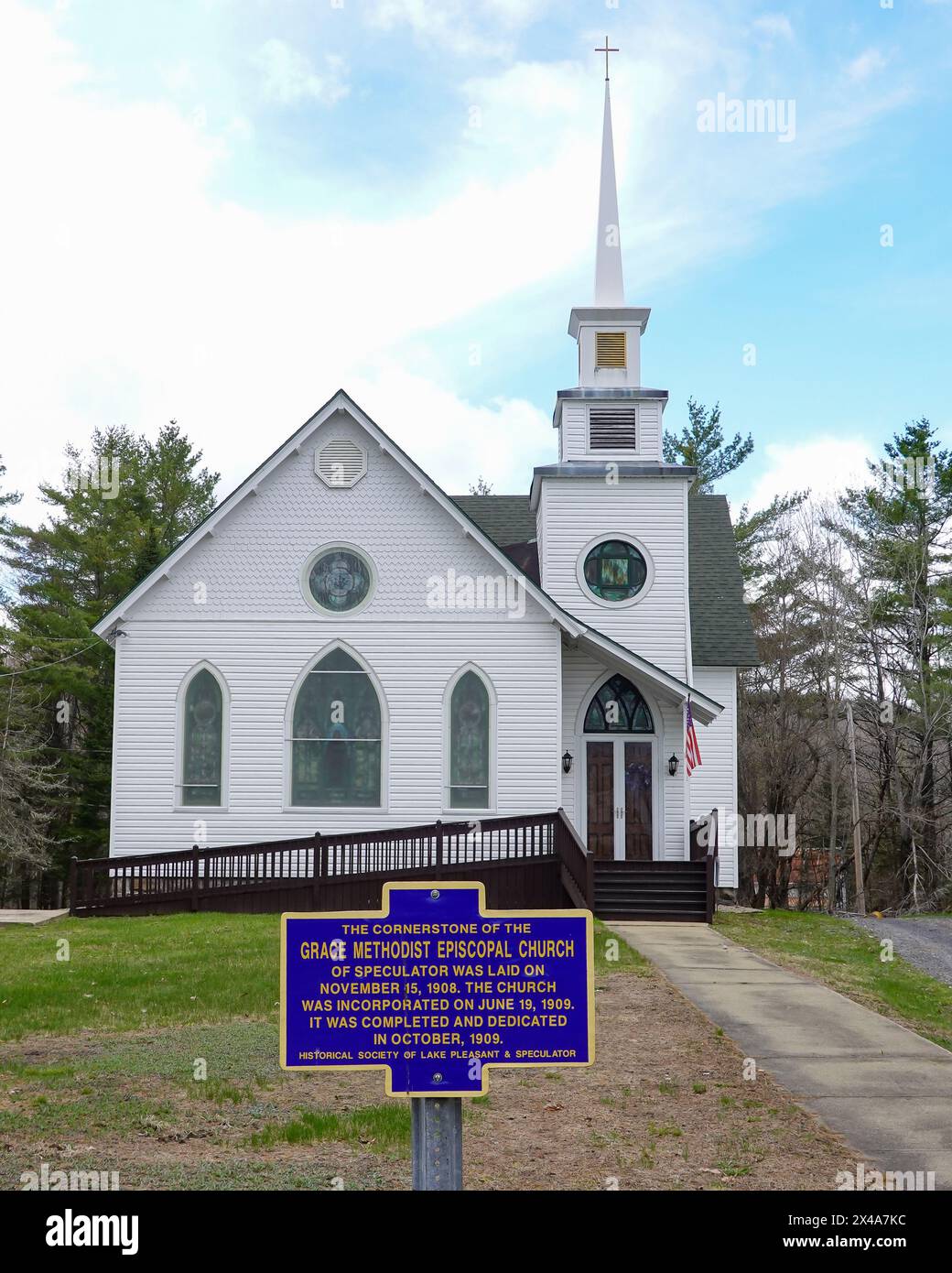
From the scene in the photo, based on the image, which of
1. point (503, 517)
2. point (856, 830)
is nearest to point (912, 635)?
point (856, 830)

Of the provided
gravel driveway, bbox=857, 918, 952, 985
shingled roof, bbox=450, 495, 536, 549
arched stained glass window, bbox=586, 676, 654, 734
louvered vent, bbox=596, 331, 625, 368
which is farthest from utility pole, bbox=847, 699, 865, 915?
louvered vent, bbox=596, 331, 625, 368

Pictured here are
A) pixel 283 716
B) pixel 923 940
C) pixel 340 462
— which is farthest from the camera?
pixel 340 462

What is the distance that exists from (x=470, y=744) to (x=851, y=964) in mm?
8188

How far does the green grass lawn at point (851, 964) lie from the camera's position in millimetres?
12398

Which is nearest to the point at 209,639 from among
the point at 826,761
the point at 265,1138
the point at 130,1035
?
the point at 130,1035

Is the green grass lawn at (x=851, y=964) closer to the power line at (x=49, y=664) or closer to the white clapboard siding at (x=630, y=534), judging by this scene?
the white clapboard siding at (x=630, y=534)

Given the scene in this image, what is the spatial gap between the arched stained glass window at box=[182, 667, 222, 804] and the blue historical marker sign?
1754cm

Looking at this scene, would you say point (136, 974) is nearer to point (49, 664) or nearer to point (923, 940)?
point (923, 940)

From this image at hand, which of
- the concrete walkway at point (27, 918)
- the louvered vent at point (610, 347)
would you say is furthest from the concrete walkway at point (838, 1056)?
the louvered vent at point (610, 347)

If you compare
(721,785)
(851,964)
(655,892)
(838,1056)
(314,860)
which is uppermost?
(721,785)

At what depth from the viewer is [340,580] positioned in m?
22.8

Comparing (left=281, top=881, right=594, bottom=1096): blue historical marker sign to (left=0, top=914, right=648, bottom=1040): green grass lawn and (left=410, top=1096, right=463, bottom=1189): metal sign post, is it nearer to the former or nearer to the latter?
(left=410, top=1096, right=463, bottom=1189): metal sign post

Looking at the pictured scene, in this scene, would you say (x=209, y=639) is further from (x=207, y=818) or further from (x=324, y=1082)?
(x=324, y=1082)

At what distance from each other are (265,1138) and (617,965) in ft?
24.9
